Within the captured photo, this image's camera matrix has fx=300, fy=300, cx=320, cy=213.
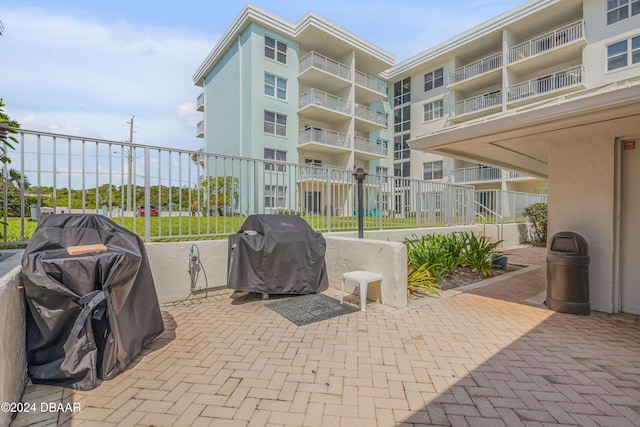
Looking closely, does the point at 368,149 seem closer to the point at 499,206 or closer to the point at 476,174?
the point at 476,174

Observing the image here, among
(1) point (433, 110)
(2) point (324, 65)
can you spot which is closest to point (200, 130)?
(2) point (324, 65)

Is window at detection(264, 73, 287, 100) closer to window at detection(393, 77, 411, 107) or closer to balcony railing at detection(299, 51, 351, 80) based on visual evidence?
balcony railing at detection(299, 51, 351, 80)

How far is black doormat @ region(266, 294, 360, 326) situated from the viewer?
4.18 meters

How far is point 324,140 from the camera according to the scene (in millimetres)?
21250

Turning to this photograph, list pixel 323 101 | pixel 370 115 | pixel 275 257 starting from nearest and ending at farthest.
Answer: pixel 275 257
pixel 323 101
pixel 370 115

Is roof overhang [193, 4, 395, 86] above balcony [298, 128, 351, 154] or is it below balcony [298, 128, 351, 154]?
above

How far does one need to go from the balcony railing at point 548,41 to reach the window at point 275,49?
15450 mm

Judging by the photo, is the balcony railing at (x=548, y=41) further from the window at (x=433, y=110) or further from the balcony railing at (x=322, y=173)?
the balcony railing at (x=322, y=173)

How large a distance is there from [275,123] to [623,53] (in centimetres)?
2033

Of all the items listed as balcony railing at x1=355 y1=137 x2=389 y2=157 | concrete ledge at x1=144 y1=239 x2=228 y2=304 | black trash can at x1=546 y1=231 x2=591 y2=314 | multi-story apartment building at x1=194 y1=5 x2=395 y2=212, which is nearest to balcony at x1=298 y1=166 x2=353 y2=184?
concrete ledge at x1=144 y1=239 x2=228 y2=304

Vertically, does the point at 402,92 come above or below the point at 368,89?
above

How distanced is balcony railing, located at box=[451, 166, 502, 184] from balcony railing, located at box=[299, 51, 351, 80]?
11.4 m

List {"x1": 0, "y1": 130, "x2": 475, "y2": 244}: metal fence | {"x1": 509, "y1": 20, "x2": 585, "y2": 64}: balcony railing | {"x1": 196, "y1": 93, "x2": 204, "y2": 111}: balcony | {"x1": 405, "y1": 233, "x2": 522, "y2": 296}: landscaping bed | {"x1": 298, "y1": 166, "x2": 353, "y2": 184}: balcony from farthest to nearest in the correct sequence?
{"x1": 196, "y1": 93, "x2": 204, "y2": 111}: balcony
{"x1": 509, "y1": 20, "x2": 585, "y2": 64}: balcony railing
{"x1": 298, "y1": 166, "x2": 353, "y2": 184}: balcony
{"x1": 405, "y1": 233, "x2": 522, "y2": 296}: landscaping bed
{"x1": 0, "y1": 130, "x2": 475, "y2": 244}: metal fence

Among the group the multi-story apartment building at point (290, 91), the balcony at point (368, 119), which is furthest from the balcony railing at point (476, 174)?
the balcony at point (368, 119)
